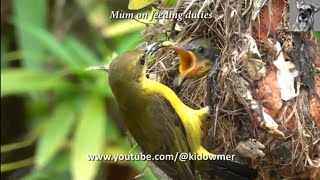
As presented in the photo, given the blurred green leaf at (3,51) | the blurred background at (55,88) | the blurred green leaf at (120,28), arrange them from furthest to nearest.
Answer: the blurred green leaf at (3,51)
the blurred background at (55,88)
the blurred green leaf at (120,28)

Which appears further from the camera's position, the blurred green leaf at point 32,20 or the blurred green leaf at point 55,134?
the blurred green leaf at point 32,20

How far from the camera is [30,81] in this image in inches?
72.2

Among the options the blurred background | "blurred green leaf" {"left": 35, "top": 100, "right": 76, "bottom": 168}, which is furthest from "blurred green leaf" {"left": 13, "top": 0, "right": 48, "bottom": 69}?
"blurred green leaf" {"left": 35, "top": 100, "right": 76, "bottom": 168}

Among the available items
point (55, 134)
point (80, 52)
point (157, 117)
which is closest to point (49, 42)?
point (80, 52)

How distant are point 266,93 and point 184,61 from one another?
0.14 m

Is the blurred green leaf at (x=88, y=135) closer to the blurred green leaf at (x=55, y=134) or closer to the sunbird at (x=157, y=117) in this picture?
the blurred green leaf at (x=55, y=134)

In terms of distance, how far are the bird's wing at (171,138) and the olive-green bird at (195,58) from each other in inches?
1.3

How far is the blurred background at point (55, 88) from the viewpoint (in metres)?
1.65

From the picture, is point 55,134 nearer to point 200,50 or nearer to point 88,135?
point 88,135

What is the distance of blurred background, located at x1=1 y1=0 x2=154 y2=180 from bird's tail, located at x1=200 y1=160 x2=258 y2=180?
19.1 inches

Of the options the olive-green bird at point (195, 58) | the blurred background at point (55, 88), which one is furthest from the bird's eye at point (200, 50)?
the blurred background at point (55, 88)

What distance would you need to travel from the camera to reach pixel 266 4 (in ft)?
3.29

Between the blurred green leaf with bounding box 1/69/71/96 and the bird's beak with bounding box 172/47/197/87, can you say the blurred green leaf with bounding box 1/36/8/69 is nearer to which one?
the blurred green leaf with bounding box 1/69/71/96

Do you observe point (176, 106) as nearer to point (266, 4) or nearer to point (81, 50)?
point (266, 4)
